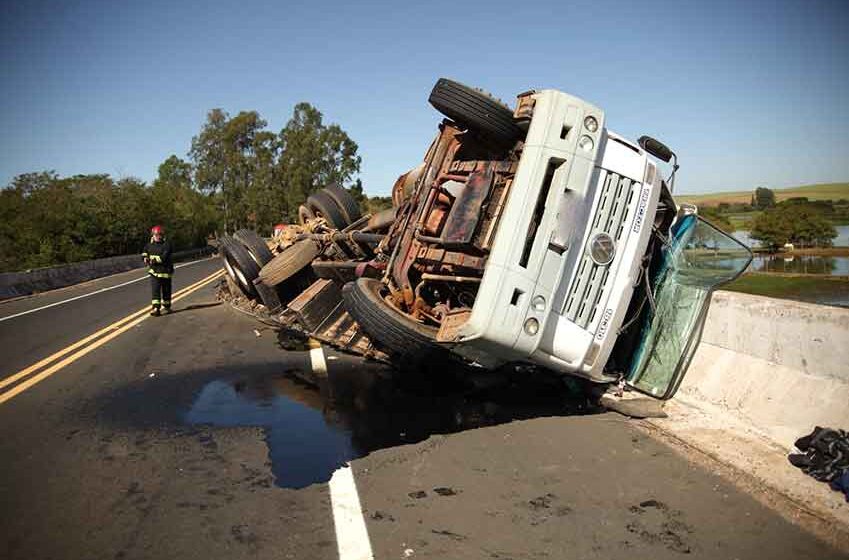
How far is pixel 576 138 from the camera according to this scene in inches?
185

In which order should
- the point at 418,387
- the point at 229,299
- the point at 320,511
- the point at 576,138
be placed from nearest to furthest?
the point at 320,511
the point at 576,138
the point at 418,387
the point at 229,299

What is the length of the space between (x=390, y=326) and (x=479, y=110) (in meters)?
2.00

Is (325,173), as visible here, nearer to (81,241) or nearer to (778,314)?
(81,241)

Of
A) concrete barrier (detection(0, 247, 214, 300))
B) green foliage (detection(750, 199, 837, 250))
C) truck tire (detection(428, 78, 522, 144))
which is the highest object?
green foliage (detection(750, 199, 837, 250))

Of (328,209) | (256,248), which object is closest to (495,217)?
(328,209)

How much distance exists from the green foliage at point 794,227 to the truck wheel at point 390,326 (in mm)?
10906

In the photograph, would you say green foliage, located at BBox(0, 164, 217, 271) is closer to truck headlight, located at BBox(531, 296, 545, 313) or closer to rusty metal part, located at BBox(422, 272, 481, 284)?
rusty metal part, located at BBox(422, 272, 481, 284)

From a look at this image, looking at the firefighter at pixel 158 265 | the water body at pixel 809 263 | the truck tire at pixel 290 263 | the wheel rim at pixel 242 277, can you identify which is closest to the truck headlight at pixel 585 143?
the truck tire at pixel 290 263

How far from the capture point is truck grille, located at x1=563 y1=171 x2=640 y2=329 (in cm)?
489

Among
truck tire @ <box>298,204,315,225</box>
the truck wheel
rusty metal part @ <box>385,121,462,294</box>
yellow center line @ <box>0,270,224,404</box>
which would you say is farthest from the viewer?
truck tire @ <box>298,204,315,225</box>

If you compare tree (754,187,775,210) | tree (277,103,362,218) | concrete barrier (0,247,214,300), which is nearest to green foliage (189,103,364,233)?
tree (277,103,362,218)

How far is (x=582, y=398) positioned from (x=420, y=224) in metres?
2.22

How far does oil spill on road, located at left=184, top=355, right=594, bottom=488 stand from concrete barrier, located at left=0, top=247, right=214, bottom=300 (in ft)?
43.1

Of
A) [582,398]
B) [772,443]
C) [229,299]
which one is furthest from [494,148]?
[229,299]
